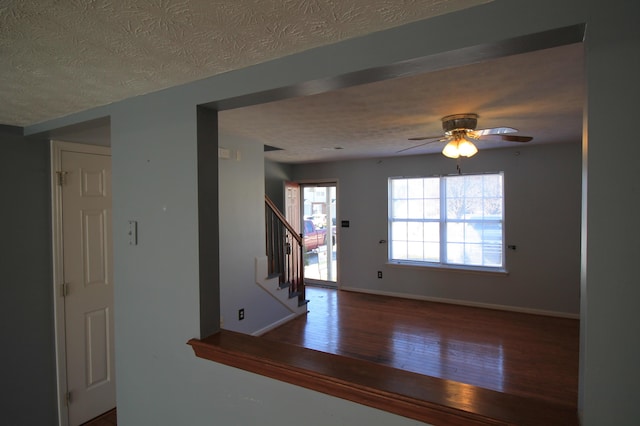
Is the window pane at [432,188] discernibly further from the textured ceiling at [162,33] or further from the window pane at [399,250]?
the textured ceiling at [162,33]

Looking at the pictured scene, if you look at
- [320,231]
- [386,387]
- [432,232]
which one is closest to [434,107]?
[386,387]

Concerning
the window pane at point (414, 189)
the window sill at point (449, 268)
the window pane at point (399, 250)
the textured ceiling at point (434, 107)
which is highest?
the textured ceiling at point (434, 107)

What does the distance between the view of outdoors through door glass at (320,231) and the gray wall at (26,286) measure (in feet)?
14.8

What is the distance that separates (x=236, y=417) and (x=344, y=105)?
219 centimetres

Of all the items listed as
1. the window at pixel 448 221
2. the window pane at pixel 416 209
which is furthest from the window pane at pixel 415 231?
the window pane at pixel 416 209

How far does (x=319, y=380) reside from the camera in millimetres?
1324

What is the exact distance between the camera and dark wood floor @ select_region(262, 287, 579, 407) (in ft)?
10.4

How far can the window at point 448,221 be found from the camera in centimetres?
521

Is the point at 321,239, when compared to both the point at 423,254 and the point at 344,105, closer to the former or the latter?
the point at 423,254

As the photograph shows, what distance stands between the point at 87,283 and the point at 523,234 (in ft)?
17.7

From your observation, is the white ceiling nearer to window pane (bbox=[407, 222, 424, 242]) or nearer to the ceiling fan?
the ceiling fan

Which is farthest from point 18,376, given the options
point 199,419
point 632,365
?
point 632,365

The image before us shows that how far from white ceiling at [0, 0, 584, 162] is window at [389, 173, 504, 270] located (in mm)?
2281

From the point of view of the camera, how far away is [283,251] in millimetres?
4910
